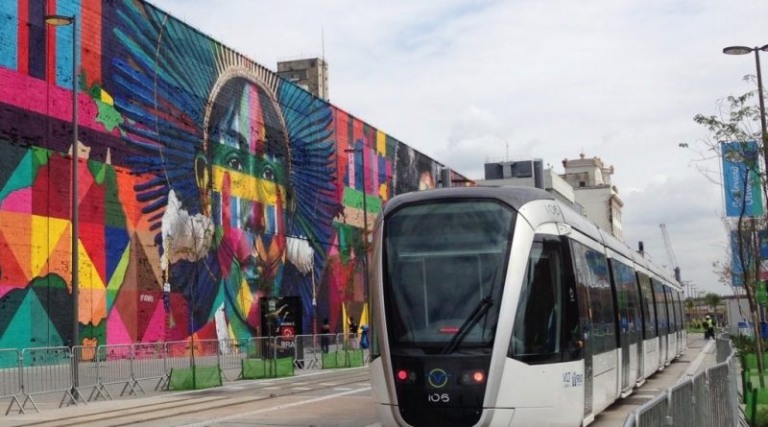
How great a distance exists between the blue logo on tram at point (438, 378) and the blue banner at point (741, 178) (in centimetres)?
1281

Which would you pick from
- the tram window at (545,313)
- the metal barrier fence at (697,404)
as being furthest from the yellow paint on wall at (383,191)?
the tram window at (545,313)

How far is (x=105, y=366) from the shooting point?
24734 mm

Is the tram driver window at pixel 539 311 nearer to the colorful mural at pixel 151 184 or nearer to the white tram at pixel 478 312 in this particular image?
the white tram at pixel 478 312

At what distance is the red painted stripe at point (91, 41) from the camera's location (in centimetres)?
3769

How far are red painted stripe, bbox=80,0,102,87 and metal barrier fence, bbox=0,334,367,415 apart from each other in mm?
12649

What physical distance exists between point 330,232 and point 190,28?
19.5 m

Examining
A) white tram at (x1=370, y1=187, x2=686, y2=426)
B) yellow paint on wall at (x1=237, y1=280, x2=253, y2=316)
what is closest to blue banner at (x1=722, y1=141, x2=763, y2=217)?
white tram at (x1=370, y1=187, x2=686, y2=426)

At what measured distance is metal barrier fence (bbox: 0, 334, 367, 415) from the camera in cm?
2181

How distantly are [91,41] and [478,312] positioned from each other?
30.5 meters

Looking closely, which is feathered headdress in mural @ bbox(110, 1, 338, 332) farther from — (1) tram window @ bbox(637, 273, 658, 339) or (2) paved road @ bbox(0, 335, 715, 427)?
(1) tram window @ bbox(637, 273, 658, 339)

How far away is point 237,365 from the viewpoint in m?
33.0

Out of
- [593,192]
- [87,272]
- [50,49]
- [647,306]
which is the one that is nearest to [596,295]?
[647,306]

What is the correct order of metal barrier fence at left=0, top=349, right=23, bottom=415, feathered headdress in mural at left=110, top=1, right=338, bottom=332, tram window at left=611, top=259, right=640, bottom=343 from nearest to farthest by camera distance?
1. tram window at left=611, top=259, right=640, bottom=343
2. metal barrier fence at left=0, top=349, right=23, bottom=415
3. feathered headdress in mural at left=110, top=1, right=338, bottom=332

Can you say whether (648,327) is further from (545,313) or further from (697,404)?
(697,404)
